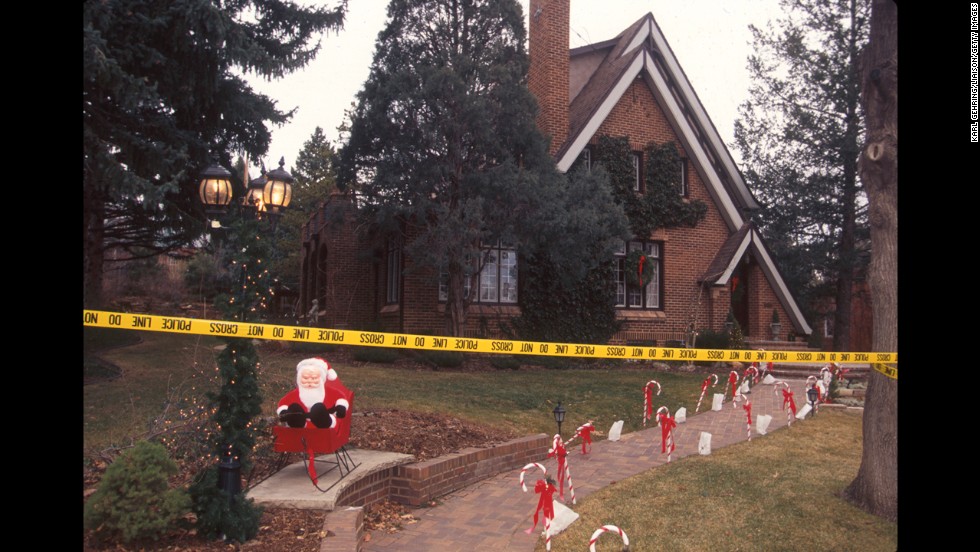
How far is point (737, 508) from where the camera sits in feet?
21.6

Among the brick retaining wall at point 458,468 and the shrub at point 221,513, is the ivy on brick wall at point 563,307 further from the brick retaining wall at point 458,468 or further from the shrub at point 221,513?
the shrub at point 221,513

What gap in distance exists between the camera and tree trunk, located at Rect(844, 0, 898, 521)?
665 cm

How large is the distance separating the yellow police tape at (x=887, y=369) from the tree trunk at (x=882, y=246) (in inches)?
3.3

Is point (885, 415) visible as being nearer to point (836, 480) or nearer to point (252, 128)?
point (836, 480)

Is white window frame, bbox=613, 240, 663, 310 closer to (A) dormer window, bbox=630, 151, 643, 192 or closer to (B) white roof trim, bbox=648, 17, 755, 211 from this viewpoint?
(A) dormer window, bbox=630, 151, 643, 192

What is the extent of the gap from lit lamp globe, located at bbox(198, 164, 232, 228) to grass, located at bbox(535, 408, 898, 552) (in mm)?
3884

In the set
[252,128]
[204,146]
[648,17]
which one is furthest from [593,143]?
[204,146]

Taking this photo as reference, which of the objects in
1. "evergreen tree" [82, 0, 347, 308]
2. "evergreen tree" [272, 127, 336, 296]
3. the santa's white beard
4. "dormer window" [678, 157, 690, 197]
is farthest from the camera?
"evergreen tree" [272, 127, 336, 296]

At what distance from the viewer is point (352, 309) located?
63.9 feet

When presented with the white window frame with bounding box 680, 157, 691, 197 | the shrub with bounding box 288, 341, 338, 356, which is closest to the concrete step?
the white window frame with bounding box 680, 157, 691, 197

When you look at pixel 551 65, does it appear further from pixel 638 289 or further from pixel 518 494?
pixel 518 494

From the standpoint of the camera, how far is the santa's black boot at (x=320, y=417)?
6.00 metres

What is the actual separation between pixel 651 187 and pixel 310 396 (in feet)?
52.2
